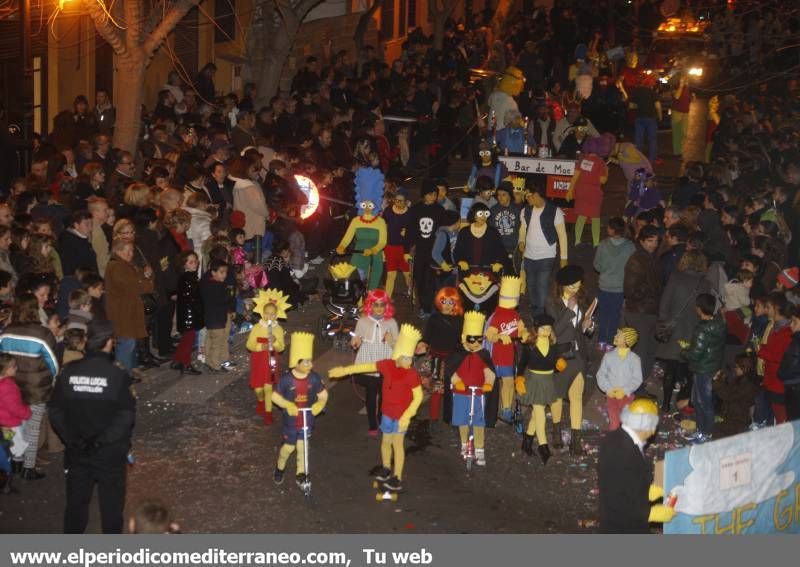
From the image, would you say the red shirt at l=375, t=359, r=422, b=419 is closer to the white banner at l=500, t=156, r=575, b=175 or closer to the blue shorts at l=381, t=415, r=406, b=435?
the blue shorts at l=381, t=415, r=406, b=435

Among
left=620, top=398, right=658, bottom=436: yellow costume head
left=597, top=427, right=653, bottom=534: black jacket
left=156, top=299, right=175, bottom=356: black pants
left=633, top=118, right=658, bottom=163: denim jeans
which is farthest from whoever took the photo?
left=633, top=118, right=658, bottom=163: denim jeans

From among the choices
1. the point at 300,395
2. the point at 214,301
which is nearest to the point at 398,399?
the point at 300,395

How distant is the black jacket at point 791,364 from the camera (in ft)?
38.7

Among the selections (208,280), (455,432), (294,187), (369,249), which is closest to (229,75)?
(294,187)

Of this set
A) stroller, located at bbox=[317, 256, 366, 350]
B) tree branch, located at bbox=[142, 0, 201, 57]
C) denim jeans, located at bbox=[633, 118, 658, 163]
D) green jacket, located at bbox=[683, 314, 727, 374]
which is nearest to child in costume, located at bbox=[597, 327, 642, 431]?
green jacket, located at bbox=[683, 314, 727, 374]

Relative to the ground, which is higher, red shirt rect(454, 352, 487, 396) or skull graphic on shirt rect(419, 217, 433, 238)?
skull graphic on shirt rect(419, 217, 433, 238)

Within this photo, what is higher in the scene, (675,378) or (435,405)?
(675,378)

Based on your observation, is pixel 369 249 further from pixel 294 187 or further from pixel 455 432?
pixel 455 432

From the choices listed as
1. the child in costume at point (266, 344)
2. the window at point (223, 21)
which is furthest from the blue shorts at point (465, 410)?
the window at point (223, 21)

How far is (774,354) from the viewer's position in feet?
39.7

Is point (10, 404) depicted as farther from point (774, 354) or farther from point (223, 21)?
point (223, 21)

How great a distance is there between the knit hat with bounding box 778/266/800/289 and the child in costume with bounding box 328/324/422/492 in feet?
15.4

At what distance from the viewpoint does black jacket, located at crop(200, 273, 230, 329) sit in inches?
557

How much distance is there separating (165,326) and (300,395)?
4.37 m
